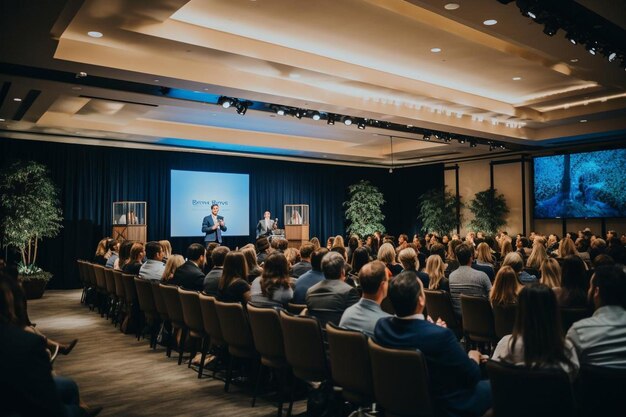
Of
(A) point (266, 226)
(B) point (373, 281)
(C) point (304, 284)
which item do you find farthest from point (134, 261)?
(A) point (266, 226)

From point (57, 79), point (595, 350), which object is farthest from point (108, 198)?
point (595, 350)

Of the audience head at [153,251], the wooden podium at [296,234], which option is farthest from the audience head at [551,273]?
the wooden podium at [296,234]

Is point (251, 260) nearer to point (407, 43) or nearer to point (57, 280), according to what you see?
point (407, 43)

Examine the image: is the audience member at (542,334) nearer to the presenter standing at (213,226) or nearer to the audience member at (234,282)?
the audience member at (234,282)

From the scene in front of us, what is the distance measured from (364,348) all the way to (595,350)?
1.26 metres

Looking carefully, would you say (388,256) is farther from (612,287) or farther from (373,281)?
(612,287)

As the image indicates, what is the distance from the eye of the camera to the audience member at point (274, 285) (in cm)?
479

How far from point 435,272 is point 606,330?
3256 mm

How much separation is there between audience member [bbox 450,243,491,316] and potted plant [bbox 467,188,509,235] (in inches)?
434

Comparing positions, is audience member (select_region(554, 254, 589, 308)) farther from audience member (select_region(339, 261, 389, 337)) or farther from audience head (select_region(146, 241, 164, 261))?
audience head (select_region(146, 241, 164, 261))

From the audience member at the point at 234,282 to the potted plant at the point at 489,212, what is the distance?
12515mm

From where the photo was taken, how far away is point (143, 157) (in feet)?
48.2

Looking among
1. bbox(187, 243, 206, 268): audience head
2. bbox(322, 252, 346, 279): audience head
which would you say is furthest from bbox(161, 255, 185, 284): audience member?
bbox(322, 252, 346, 279): audience head

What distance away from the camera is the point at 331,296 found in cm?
415
